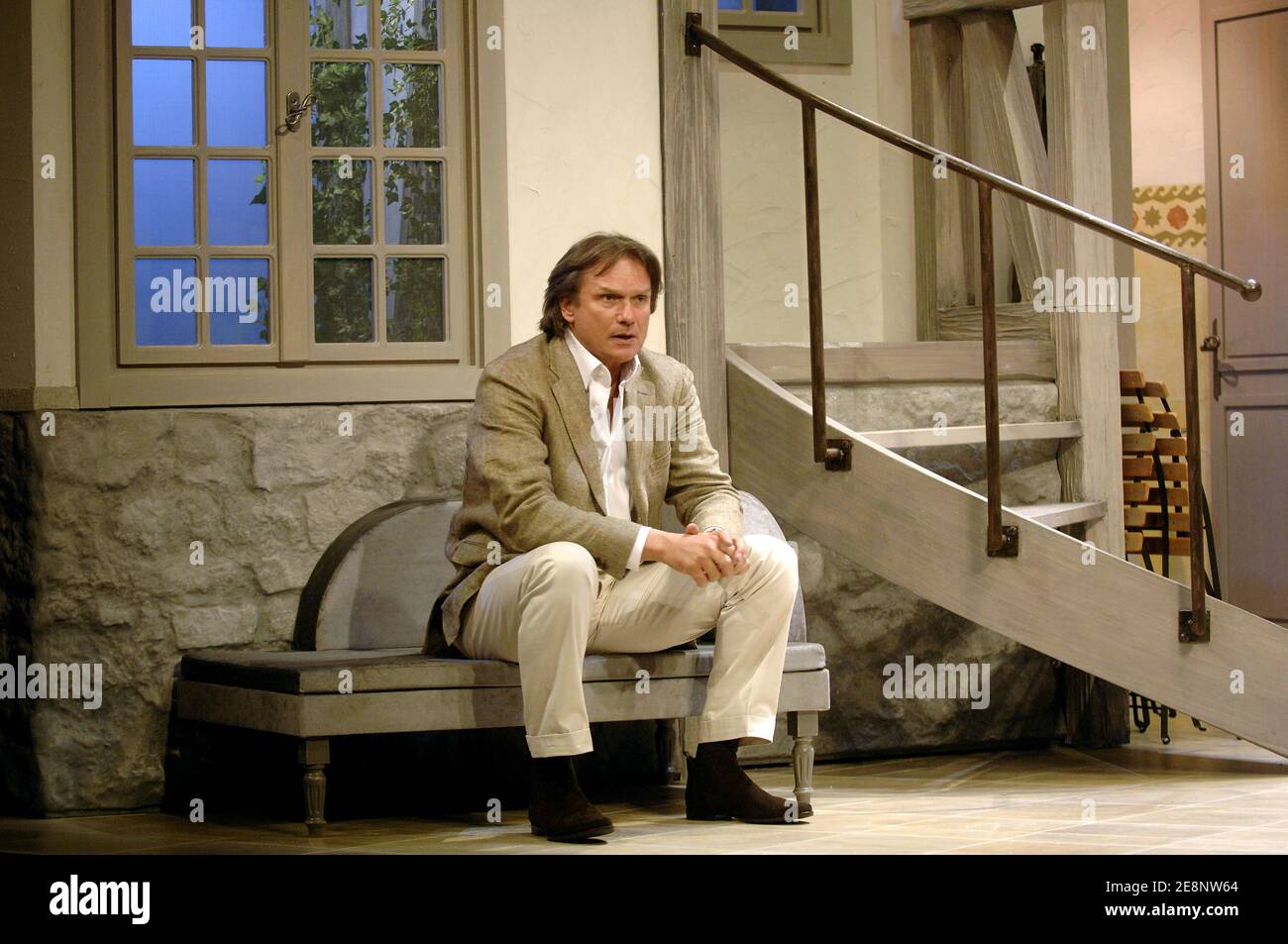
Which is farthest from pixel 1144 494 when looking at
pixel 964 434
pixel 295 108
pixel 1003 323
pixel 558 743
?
pixel 295 108

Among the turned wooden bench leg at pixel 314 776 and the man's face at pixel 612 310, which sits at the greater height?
the man's face at pixel 612 310

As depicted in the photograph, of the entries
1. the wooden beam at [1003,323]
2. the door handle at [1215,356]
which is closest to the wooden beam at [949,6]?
the wooden beam at [1003,323]

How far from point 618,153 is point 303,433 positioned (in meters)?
1.16

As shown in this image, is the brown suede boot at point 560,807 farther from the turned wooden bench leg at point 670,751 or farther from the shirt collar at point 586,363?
the turned wooden bench leg at point 670,751

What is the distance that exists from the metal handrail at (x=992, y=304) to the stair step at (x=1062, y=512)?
313 millimetres

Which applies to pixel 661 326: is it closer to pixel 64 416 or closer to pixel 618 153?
pixel 618 153

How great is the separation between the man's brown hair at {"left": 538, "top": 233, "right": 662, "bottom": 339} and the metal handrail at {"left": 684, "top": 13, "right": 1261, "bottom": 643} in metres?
0.69

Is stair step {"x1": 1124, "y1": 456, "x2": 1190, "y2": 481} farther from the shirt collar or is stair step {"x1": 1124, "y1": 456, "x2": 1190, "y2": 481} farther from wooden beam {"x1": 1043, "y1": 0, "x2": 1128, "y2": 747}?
the shirt collar

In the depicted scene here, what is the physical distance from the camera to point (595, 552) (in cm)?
375

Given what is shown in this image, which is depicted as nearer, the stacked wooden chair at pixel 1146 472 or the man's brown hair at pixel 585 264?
the man's brown hair at pixel 585 264

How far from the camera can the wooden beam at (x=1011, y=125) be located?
5492 millimetres

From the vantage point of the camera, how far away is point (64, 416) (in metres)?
4.30

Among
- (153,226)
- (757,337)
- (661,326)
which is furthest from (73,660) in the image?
(757,337)

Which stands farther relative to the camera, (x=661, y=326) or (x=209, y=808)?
(x=661, y=326)
